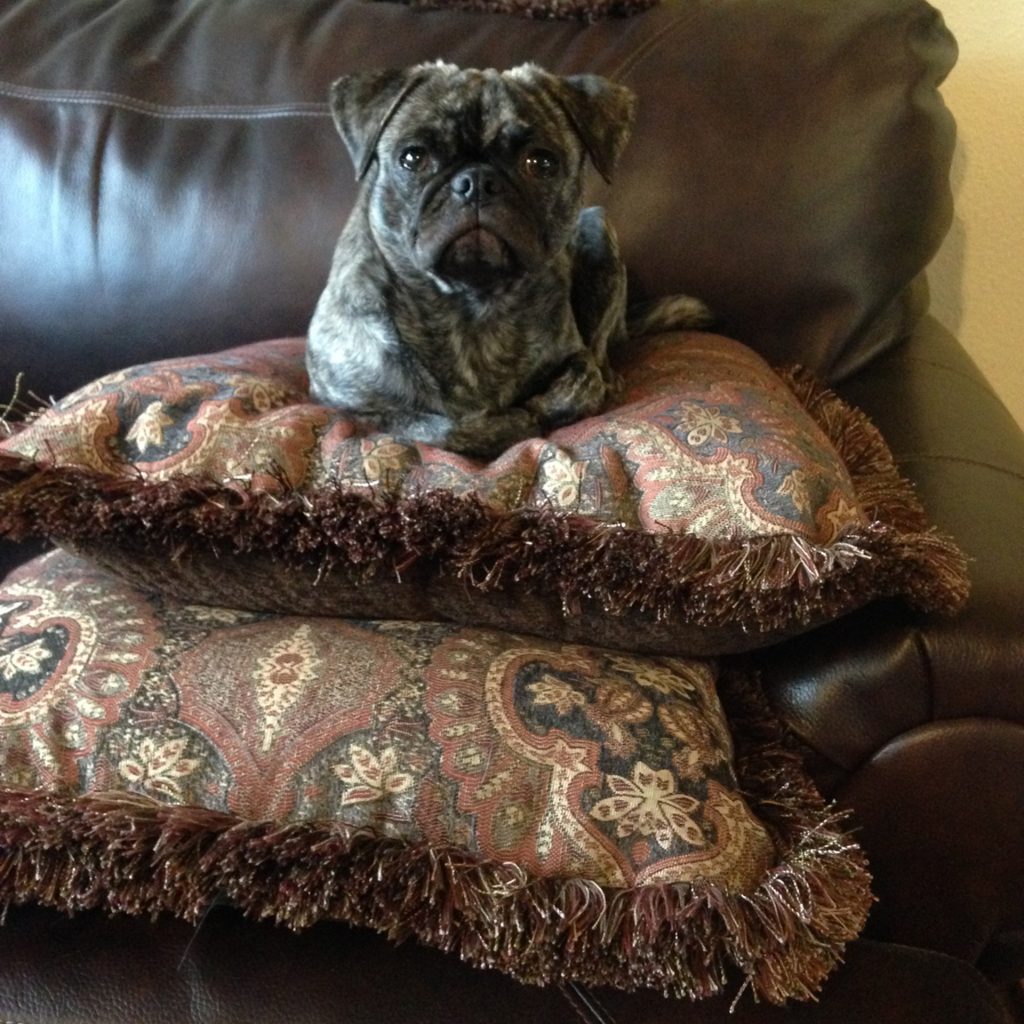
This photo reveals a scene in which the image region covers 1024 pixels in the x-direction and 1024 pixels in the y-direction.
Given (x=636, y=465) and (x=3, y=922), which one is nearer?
(x=3, y=922)

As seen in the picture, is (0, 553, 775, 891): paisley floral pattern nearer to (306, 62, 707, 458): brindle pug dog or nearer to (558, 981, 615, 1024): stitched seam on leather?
(558, 981, 615, 1024): stitched seam on leather

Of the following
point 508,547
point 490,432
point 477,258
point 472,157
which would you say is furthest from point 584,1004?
point 472,157

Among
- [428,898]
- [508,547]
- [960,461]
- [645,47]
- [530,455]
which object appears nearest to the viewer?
[428,898]

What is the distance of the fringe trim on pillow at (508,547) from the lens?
0.80m

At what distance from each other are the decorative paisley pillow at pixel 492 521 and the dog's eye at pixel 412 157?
37cm

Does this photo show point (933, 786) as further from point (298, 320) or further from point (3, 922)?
point (298, 320)

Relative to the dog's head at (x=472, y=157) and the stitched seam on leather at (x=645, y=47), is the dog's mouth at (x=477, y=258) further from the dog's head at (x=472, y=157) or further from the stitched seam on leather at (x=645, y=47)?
the stitched seam on leather at (x=645, y=47)

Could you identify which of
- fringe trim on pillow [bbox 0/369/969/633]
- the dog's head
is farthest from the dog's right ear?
fringe trim on pillow [bbox 0/369/969/633]

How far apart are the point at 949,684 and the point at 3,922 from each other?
2.50 ft

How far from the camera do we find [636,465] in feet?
3.03

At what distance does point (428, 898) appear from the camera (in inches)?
27.7

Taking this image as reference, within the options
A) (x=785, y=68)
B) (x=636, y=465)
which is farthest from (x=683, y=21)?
(x=636, y=465)

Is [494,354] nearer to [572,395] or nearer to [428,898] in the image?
[572,395]

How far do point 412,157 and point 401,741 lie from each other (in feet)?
2.32
